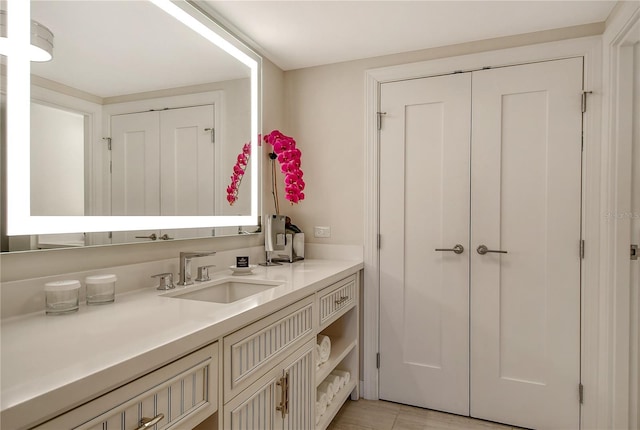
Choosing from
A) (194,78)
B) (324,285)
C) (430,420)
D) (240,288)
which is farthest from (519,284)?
(194,78)

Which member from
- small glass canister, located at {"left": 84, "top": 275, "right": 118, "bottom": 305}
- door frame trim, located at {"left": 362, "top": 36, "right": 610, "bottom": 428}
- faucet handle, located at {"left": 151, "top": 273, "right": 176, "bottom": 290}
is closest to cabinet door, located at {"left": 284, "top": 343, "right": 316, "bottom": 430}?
faucet handle, located at {"left": 151, "top": 273, "right": 176, "bottom": 290}

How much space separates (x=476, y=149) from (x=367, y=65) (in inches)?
36.4

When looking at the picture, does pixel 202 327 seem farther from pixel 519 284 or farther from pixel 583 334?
pixel 583 334

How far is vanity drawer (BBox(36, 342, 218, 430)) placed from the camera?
74cm

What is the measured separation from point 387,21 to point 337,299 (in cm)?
157

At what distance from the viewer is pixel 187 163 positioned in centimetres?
184

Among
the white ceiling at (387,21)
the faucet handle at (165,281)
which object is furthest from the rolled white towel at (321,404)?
the white ceiling at (387,21)

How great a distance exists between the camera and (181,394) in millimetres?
972

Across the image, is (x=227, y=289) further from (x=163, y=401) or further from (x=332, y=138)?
(x=332, y=138)

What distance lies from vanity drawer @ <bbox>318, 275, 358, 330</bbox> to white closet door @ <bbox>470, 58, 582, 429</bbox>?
742 millimetres

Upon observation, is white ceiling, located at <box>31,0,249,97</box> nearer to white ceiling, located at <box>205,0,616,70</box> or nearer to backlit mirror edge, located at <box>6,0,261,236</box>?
backlit mirror edge, located at <box>6,0,261,236</box>

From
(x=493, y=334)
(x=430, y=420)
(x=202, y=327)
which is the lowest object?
(x=430, y=420)

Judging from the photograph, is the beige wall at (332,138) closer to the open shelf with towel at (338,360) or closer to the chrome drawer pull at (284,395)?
the open shelf with towel at (338,360)

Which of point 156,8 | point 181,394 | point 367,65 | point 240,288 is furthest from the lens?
point 367,65
